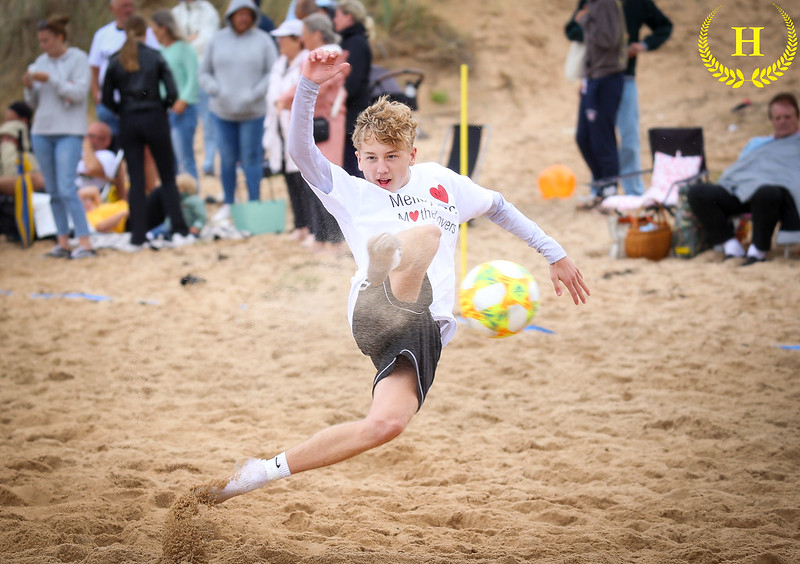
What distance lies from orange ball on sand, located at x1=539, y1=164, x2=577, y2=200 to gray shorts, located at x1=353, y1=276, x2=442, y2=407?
7.02 meters

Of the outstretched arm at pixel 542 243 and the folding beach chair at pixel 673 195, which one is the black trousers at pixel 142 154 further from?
the outstretched arm at pixel 542 243

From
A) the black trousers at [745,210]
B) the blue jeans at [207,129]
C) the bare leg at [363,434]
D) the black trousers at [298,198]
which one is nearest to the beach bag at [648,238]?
the black trousers at [745,210]

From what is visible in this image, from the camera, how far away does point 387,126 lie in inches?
117

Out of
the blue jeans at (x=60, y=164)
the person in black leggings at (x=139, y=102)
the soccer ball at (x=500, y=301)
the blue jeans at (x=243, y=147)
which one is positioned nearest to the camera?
the soccer ball at (x=500, y=301)

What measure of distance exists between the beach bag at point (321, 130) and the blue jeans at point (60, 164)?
8.54ft

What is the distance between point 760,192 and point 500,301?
4361 millimetres

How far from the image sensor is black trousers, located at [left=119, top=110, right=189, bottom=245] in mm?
8016

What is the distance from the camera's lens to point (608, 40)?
27.2 ft

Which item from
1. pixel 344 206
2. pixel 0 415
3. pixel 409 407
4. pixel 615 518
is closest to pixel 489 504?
pixel 615 518

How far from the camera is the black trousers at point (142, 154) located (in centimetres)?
802

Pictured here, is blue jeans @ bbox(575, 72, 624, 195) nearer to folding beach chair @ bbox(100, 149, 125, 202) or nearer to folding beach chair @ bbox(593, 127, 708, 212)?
folding beach chair @ bbox(593, 127, 708, 212)

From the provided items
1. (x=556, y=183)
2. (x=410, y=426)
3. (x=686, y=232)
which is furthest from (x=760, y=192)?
(x=410, y=426)

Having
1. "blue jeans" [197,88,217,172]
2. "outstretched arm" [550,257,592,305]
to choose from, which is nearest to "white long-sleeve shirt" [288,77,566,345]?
"outstretched arm" [550,257,592,305]

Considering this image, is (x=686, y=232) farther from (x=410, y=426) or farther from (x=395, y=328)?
A: (x=395, y=328)
